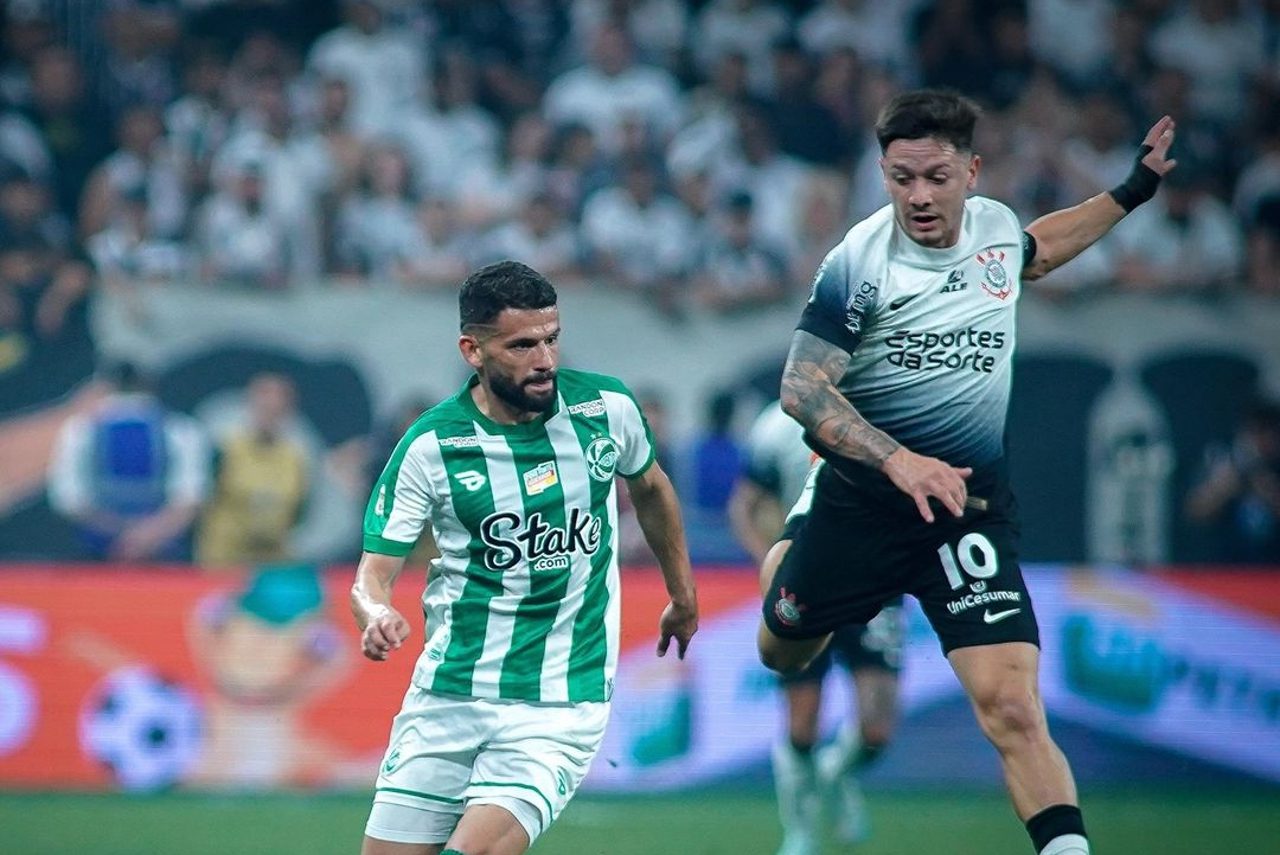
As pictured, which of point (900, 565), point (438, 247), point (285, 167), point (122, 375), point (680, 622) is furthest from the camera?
point (285, 167)

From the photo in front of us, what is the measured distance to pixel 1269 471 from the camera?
Result: 1123cm

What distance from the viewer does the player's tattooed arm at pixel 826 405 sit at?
17.7ft

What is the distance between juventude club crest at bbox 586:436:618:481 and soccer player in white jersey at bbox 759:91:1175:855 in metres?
0.61

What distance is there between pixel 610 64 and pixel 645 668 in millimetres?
5209

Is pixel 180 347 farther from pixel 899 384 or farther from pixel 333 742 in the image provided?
pixel 899 384

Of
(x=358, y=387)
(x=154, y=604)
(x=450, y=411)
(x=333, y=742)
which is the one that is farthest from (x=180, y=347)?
(x=450, y=411)

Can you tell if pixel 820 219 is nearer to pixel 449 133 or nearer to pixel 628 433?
pixel 449 133

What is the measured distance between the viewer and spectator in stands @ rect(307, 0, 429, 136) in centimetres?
1323

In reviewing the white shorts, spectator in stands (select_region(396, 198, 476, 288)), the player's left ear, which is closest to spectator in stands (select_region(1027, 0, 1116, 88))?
spectator in stands (select_region(396, 198, 476, 288))

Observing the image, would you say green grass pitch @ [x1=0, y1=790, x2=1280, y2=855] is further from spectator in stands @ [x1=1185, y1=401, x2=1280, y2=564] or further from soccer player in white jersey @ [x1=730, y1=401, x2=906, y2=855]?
spectator in stands @ [x1=1185, y1=401, x2=1280, y2=564]

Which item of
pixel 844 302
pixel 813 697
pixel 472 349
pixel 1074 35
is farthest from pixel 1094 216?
pixel 1074 35

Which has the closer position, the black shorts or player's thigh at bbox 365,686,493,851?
player's thigh at bbox 365,686,493,851

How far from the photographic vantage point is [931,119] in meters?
5.44

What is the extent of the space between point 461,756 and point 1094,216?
2791mm
